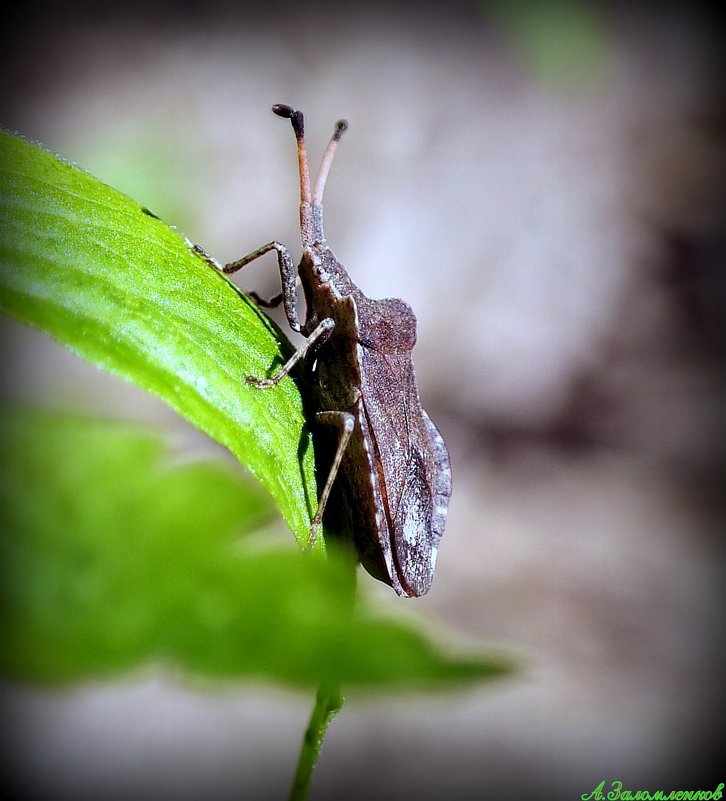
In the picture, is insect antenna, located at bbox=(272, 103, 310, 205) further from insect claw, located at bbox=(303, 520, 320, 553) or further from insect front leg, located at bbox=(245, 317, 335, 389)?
insect claw, located at bbox=(303, 520, 320, 553)

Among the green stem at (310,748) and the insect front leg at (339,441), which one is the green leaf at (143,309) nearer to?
the insect front leg at (339,441)

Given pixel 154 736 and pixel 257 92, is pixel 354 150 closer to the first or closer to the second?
pixel 257 92

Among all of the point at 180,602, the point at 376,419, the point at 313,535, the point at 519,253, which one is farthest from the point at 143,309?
the point at 519,253

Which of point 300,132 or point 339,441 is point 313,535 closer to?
point 339,441

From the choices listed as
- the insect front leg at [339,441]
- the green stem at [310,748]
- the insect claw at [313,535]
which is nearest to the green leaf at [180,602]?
the green stem at [310,748]

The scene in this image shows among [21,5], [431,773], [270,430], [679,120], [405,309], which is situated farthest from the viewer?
[679,120]

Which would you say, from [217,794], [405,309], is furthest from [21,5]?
[217,794]

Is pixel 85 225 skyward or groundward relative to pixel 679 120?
groundward
